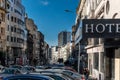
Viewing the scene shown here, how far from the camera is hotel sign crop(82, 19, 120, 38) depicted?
97.6 ft

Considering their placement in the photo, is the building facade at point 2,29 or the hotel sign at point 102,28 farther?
the building facade at point 2,29

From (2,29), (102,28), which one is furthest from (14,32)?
(102,28)

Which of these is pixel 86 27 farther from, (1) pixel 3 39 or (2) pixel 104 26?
(1) pixel 3 39

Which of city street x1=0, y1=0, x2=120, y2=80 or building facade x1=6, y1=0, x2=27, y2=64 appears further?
building facade x1=6, y1=0, x2=27, y2=64

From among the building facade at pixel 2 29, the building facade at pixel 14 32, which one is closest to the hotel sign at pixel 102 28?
the building facade at pixel 2 29

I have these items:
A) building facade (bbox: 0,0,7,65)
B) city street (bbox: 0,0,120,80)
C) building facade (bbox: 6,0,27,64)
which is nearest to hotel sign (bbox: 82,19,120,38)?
city street (bbox: 0,0,120,80)

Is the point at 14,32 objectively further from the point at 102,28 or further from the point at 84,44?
the point at 102,28

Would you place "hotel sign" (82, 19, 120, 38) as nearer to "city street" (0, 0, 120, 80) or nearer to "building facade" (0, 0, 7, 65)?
"city street" (0, 0, 120, 80)

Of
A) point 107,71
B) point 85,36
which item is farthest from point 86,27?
point 107,71

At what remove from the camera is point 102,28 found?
97.8 feet

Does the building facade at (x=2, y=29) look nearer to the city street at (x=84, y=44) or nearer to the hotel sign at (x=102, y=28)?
the city street at (x=84, y=44)

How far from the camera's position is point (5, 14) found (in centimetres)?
9231

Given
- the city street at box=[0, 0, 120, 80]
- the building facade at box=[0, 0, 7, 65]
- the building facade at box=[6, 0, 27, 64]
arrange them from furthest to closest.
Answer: the building facade at box=[6, 0, 27, 64] < the building facade at box=[0, 0, 7, 65] < the city street at box=[0, 0, 120, 80]

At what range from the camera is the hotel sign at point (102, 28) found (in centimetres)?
2975
